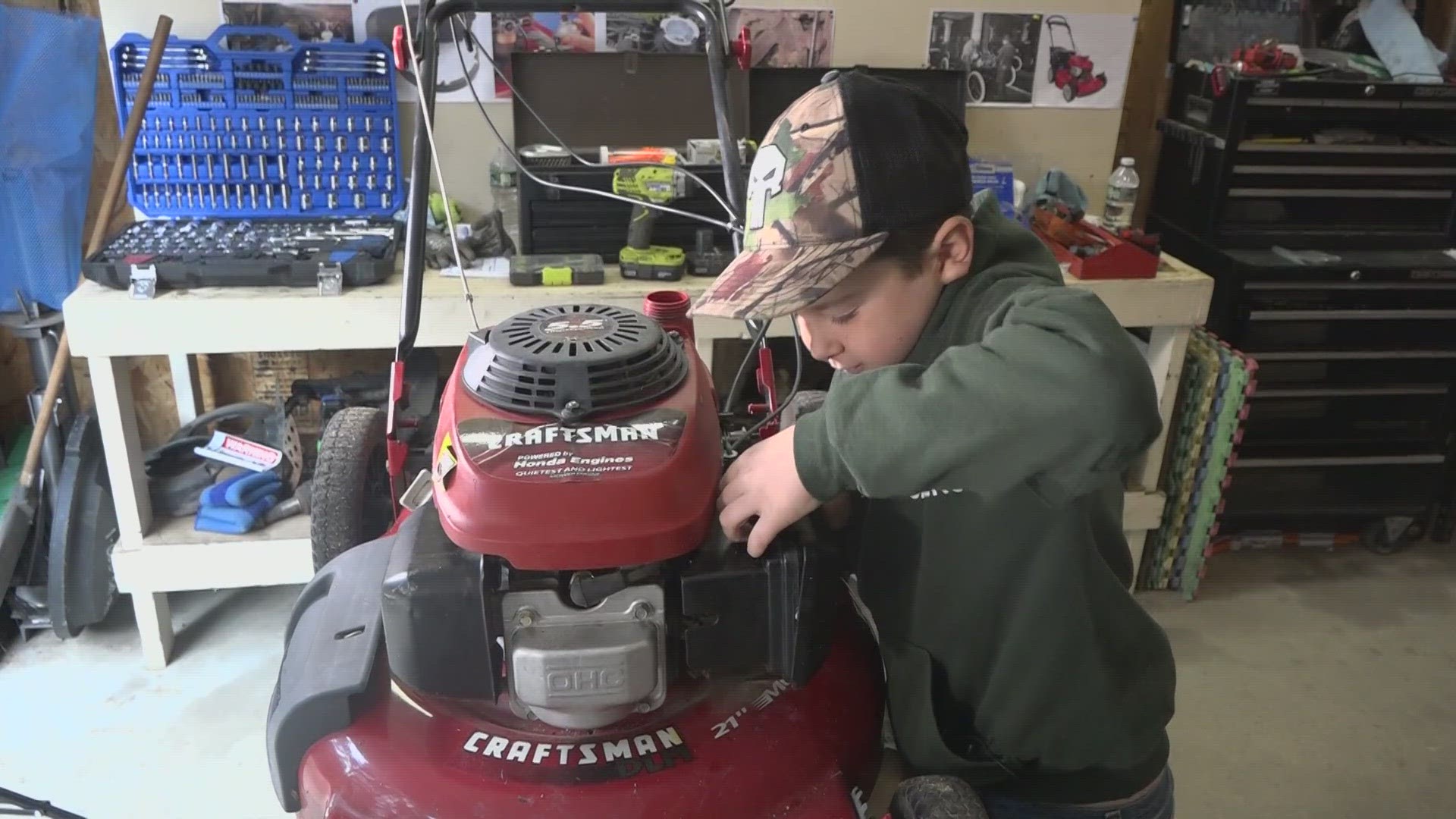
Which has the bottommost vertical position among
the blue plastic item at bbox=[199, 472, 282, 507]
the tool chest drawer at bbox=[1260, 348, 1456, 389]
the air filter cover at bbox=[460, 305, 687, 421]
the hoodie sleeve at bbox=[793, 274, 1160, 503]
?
the blue plastic item at bbox=[199, 472, 282, 507]

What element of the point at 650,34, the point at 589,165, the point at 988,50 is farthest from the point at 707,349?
the point at 988,50

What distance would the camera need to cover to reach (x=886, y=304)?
0.84 m

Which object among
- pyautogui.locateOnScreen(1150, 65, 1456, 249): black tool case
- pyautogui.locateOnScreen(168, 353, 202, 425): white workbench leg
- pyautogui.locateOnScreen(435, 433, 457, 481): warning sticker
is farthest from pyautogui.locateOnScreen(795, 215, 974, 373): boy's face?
pyautogui.locateOnScreen(168, 353, 202, 425): white workbench leg

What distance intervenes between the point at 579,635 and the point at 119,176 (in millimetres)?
1428

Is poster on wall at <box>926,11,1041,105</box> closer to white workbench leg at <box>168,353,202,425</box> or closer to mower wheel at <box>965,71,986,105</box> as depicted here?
mower wheel at <box>965,71,986,105</box>

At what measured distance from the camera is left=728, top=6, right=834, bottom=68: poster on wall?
2.13 m

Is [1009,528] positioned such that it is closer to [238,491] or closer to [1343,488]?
[238,491]

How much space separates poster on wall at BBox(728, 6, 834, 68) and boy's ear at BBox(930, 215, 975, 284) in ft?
4.63

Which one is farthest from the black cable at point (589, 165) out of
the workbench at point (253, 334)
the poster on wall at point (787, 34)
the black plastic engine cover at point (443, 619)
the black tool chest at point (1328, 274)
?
the black tool chest at point (1328, 274)

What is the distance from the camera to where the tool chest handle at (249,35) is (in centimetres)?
192

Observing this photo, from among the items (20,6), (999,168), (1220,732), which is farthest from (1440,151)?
(20,6)

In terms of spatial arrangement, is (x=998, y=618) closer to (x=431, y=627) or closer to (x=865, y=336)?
(x=865, y=336)

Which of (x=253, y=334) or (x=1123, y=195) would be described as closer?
(x=253, y=334)

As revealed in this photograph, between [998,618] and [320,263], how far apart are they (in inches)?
48.1
